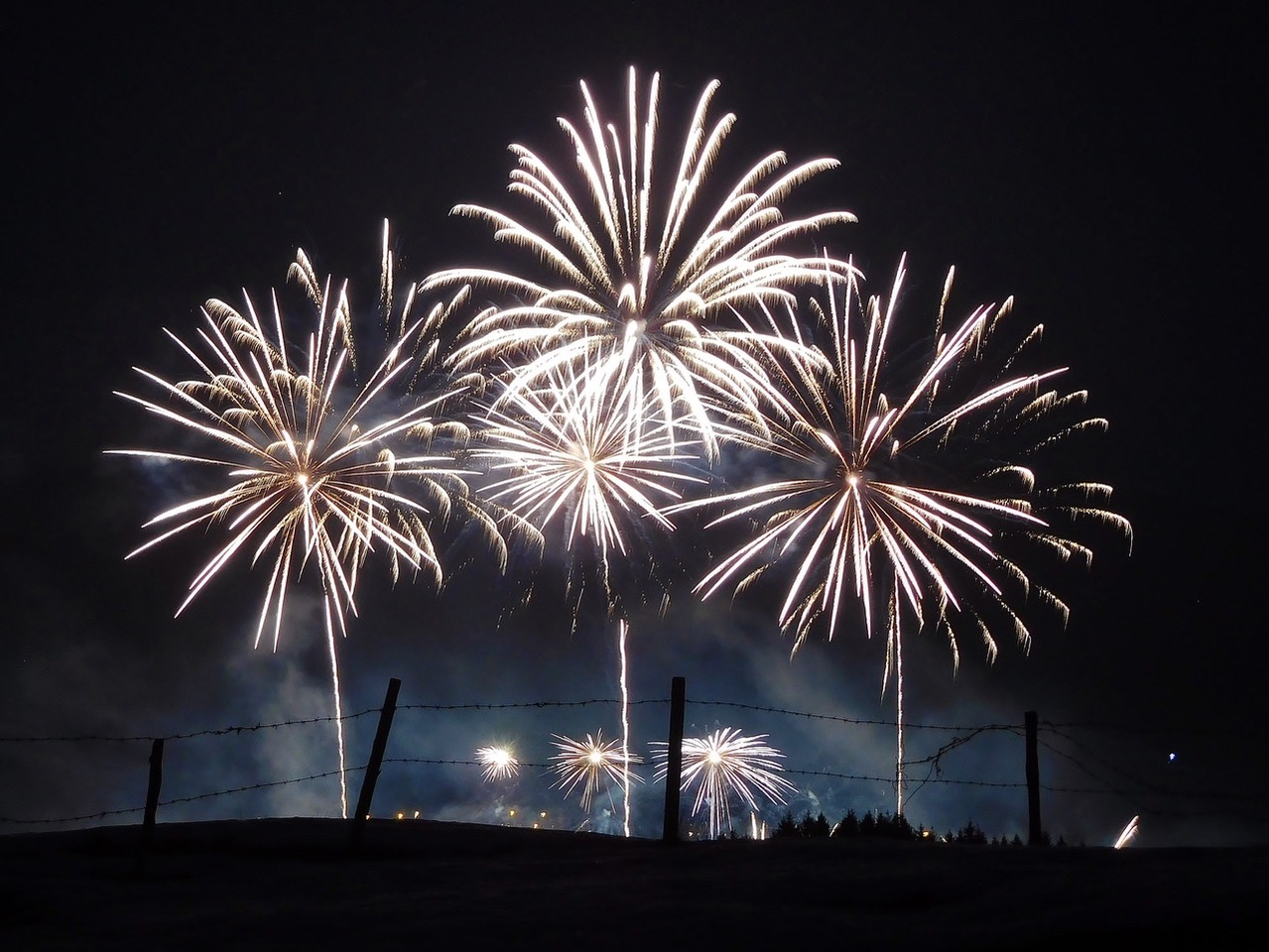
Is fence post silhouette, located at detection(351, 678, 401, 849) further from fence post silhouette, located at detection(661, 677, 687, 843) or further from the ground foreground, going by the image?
fence post silhouette, located at detection(661, 677, 687, 843)

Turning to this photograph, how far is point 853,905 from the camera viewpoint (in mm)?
6328

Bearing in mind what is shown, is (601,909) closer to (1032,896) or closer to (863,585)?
(1032,896)

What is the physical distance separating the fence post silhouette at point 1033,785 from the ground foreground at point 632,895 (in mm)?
2384

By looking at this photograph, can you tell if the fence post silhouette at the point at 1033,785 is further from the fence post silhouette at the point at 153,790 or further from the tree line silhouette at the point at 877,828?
the fence post silhouette at the point at 153,790

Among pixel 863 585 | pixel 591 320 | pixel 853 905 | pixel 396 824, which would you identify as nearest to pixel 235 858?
pixel 396 824

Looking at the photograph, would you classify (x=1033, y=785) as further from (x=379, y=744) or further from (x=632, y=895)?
(x=379, y=744)

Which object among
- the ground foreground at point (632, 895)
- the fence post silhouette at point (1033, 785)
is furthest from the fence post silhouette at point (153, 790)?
the fence post silhouette at point (1033, 785)

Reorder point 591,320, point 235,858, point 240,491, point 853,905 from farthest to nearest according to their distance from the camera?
point 240,491 < point 591,320 < point 235,858 < point 853,905

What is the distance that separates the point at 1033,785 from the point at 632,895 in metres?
5.77

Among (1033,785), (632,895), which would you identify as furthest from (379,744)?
(1033,785)

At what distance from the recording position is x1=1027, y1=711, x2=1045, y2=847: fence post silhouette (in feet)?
34.0

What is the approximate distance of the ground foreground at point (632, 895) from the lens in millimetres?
5242

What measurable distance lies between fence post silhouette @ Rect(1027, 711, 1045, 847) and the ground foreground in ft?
7.82

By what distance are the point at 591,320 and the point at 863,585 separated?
27.3 feet
